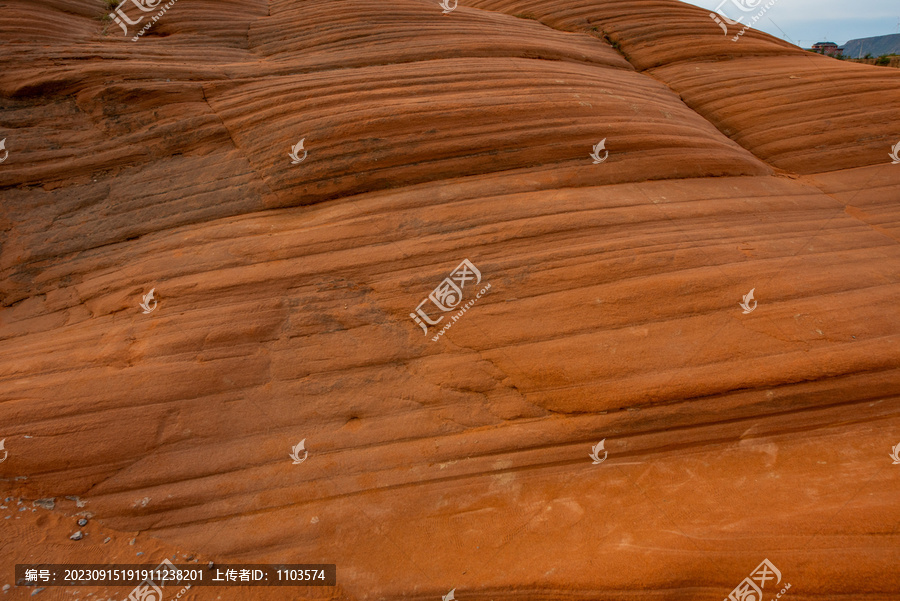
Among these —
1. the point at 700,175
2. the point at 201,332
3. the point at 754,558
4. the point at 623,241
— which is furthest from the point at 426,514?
the point at 700,175

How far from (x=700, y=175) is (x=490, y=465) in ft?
16.8

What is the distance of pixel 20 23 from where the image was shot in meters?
7.20

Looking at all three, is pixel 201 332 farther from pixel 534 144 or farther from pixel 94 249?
pixel 534 144

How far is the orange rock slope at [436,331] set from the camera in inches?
135
